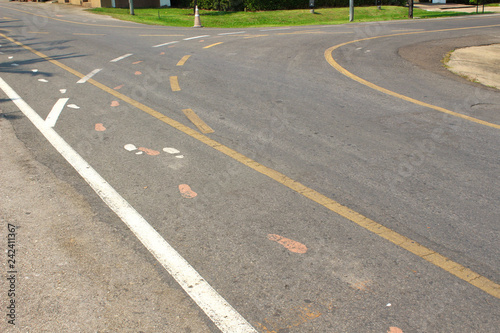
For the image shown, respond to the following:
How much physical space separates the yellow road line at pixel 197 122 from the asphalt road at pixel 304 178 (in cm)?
4

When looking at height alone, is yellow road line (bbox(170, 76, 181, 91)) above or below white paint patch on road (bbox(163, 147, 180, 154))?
above

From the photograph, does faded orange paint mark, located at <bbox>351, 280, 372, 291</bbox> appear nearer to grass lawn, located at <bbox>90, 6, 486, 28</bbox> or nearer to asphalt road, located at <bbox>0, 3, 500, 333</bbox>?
asphalt road, located at <bbox>0, 3, 500, 333</bbox>

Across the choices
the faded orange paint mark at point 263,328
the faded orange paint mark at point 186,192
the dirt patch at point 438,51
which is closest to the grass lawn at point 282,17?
the dirt patch at point 438,51

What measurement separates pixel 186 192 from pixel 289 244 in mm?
1343

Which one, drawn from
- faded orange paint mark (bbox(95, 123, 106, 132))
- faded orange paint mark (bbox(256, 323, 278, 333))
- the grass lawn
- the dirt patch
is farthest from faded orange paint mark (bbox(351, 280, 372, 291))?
the grass lawn

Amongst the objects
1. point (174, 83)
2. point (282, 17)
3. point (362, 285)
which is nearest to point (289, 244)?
point (362, 285)

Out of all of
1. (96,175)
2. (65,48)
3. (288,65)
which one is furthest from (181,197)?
(65,48)

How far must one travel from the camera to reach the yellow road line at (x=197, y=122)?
256 inches

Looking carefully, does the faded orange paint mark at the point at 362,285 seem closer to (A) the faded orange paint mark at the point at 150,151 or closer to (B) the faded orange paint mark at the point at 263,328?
(B) the faded orange paint mark at the point at 263,328

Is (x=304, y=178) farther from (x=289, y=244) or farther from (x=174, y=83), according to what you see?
(x=174, y=83)

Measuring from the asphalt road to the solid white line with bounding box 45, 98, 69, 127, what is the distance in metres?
0.06

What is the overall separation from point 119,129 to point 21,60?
7.16m

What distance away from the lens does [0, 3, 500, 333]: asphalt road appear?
10.3 ft

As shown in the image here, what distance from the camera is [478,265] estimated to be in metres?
3.46
